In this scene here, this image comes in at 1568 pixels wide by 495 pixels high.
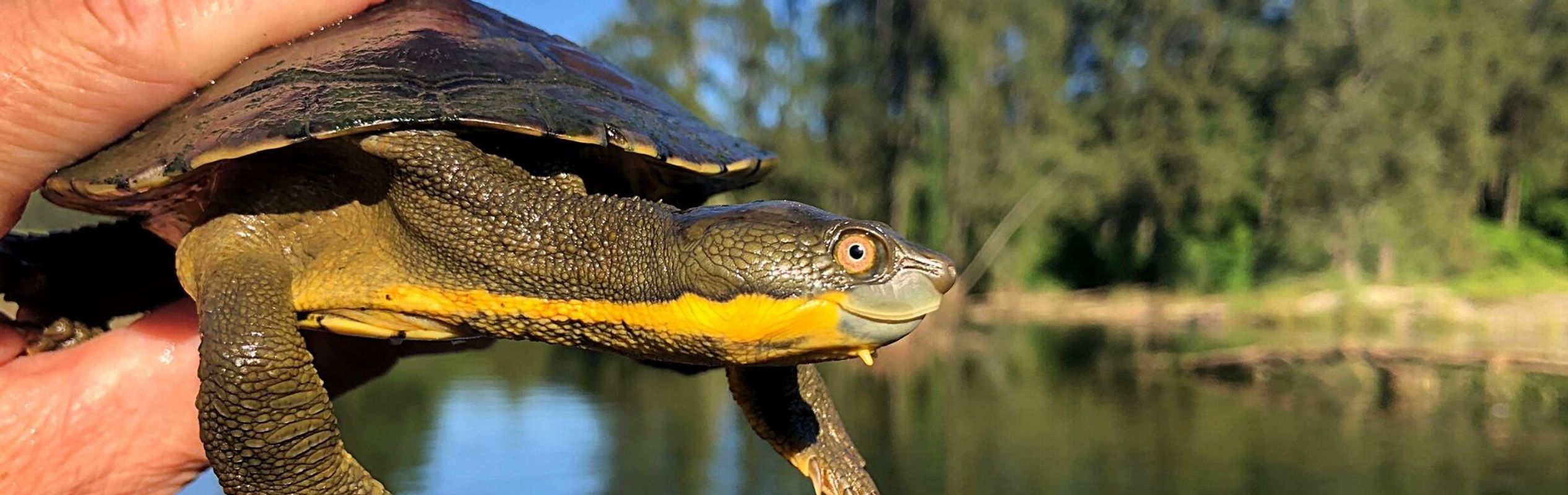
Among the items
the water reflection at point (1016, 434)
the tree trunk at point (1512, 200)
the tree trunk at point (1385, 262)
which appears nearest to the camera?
the water reflection at point (1016, 434)

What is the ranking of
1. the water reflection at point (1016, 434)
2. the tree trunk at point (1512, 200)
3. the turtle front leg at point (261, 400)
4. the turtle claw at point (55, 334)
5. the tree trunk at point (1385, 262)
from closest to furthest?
the turtle front leg at point (261, 400)
the turtle claw at point (55, 334)
the water reflection at point (1016, 434)
the tree trunk at point (1385, 262)
the tree trunk at point (1512, 200)

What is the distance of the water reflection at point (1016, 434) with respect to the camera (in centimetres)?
884

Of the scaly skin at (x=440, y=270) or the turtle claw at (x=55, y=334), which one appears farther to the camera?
the turtle claw at (x=55, y=334)

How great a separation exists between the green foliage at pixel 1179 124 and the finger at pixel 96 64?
16.8m

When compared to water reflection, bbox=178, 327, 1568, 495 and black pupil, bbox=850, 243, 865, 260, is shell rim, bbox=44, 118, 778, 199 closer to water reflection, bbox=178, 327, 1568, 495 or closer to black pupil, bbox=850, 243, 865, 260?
black pupil, bbox=850, 243, 865, 260

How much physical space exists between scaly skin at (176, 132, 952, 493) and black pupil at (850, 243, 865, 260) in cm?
2

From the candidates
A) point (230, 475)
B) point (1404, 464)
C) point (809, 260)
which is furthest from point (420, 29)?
point (1404, 464)

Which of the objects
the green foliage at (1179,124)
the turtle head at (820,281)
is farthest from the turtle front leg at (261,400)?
the green foliage at (1179,124)

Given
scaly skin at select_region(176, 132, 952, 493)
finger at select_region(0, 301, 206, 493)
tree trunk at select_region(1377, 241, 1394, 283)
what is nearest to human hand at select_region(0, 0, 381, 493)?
finger at select_region(0, 301, 206, 493)

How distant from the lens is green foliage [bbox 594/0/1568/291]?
19.8 meters

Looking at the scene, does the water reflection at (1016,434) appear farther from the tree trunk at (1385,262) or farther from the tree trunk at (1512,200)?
the tree trunk at (1512,200)

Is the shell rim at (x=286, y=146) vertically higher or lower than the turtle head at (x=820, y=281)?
higher

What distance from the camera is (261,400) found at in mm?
1228

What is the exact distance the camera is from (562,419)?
11.8 metres
